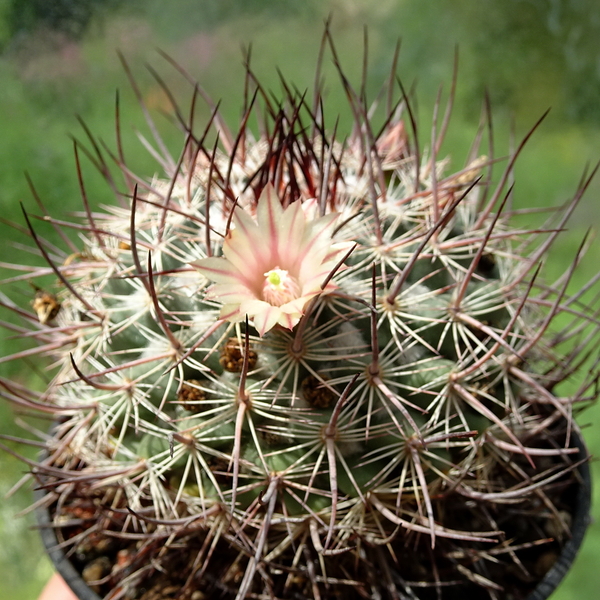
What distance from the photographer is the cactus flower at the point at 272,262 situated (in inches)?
20.9

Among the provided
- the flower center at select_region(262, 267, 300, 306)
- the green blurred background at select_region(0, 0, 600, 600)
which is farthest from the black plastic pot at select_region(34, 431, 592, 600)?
the green blurred background at select_region(0, 0, 600, 600)

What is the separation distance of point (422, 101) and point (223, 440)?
54.0 inches

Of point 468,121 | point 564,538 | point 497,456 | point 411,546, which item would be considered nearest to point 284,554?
point 411,546

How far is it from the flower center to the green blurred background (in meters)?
0.98

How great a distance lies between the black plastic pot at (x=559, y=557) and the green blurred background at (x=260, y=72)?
0.66m

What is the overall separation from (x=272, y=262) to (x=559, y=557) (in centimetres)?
50

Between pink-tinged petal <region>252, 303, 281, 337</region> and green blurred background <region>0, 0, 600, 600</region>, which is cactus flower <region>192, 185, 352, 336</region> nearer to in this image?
pink-tinged petal <region>252, 303, 281, 337</region>

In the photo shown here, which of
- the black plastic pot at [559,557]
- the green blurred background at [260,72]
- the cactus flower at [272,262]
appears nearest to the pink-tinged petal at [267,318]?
the cactus flower at [272,262]

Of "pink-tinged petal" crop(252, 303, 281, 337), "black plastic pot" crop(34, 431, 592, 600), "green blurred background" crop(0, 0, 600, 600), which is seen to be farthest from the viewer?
"green blurred background" crop(0, 0, 600, 600)

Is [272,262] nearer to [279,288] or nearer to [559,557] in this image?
[279,288]

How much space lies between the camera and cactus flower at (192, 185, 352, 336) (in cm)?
53

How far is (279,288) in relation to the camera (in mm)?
556

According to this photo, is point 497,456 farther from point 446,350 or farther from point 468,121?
point 468,121

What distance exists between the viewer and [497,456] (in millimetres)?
711
